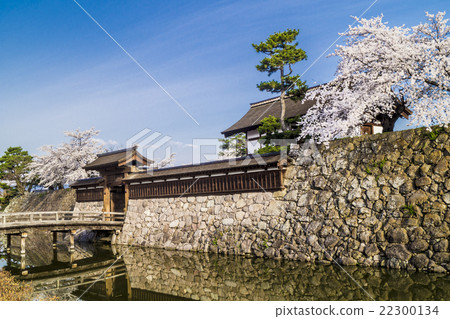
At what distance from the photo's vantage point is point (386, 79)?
15.6m

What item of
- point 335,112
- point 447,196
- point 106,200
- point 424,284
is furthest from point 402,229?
point 106,200

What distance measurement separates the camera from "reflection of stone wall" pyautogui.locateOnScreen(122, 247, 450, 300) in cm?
1004

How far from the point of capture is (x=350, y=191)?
590 inches

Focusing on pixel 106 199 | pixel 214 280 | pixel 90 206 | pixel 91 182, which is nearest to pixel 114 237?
pixel 106 199

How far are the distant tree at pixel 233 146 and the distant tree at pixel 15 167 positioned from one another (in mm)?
25872

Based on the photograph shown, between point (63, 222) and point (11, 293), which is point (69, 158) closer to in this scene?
point (63, 222)

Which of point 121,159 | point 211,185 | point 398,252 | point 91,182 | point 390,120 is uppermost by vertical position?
point 390,120

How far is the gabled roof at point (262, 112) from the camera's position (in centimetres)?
2428

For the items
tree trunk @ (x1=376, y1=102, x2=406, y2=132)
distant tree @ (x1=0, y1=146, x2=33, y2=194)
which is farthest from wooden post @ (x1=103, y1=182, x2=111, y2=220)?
distant tree @ (x1=0, y1=146, x2=33, y2=194)

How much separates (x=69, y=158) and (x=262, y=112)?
21.4m

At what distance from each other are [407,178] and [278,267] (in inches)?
234

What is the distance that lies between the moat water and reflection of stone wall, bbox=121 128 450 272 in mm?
779

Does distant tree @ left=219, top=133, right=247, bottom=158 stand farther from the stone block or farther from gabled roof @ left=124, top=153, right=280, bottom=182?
the stone block

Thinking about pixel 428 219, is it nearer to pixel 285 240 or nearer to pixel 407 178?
pixel 407 178
